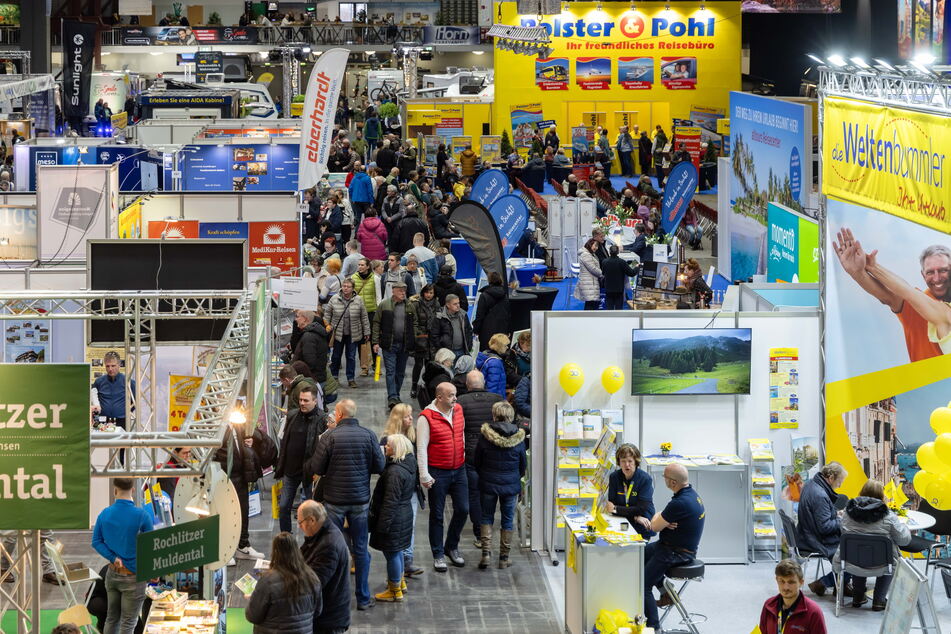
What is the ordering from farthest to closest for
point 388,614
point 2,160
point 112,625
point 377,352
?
point 2,160 → point 377,352 → point 388,614 → point 112,625

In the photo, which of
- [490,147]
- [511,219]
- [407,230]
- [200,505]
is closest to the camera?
[200,505]

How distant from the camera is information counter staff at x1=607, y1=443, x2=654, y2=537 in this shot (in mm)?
8797

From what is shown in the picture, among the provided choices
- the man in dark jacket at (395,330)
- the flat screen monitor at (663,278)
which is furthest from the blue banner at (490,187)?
the man in dark jacket at (395,330)

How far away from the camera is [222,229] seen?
1430 cm

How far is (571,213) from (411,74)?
23.1 meters

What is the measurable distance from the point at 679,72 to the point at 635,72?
1095 mm

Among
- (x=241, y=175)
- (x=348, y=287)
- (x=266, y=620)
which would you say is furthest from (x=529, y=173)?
(x=266, y=620)

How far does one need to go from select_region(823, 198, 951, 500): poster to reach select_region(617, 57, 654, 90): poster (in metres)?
24.2

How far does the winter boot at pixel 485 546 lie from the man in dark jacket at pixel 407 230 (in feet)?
27.0

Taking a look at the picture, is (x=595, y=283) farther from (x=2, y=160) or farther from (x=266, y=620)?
(x=2, y=160)

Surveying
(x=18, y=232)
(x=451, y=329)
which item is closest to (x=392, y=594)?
(x=451, y=329)

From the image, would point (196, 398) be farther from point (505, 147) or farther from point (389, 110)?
point (389, 110)

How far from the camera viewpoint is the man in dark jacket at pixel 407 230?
17750 millimetres

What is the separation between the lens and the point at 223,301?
11203 millimetres
